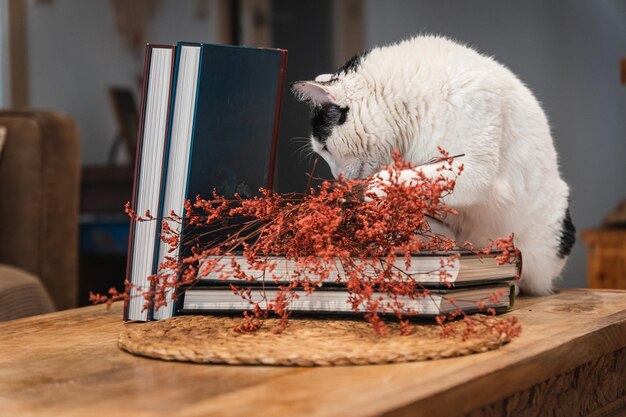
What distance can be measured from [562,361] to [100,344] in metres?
0.44

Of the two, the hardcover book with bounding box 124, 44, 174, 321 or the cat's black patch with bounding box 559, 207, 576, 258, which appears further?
the cat's black patch with bounding box 559, 207, 576, 258

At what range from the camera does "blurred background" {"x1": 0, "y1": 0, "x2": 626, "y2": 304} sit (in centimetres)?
356

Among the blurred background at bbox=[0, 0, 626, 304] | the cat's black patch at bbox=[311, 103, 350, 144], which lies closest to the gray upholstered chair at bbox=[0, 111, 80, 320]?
the cat's black patch at bbox=[311, 103, 350, 144]

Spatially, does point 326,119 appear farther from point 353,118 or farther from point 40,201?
point 40,201

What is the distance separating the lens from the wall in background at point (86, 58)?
12.6ft

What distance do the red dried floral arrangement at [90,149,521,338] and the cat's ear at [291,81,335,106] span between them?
0.66ft

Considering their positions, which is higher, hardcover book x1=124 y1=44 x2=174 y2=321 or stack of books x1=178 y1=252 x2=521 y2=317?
hardcover book x1=124 y1=44 x2=174 y2=321

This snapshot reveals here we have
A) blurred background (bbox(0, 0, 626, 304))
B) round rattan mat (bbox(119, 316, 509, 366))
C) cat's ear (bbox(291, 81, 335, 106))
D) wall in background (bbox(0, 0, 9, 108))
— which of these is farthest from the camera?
wall in background (bbox(0, 0, 9, 108))

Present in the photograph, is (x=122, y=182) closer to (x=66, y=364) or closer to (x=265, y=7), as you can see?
(x=265, y=7)

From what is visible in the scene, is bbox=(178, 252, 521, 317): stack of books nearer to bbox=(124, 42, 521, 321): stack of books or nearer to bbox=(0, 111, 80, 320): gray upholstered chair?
bbox=(124, 42, 521, 321): stack of books

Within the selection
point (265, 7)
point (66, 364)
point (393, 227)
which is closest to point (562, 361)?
point (393, 227)

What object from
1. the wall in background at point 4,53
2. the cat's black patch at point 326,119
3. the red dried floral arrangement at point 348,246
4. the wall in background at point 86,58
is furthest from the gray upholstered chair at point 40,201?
the wall in background at point 86,58

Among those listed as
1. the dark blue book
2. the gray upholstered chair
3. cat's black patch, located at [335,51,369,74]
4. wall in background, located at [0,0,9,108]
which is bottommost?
the gray upholstered chair

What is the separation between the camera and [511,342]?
2.42 ft
